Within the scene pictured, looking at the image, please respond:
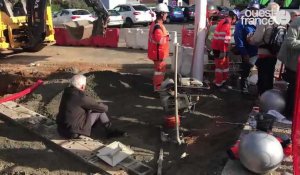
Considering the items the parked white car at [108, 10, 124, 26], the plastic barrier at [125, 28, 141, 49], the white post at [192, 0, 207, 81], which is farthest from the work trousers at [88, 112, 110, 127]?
the parked white car at [108, 10, 124, 26]

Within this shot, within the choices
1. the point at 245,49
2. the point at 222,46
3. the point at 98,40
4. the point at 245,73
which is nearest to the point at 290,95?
the point at 245,73

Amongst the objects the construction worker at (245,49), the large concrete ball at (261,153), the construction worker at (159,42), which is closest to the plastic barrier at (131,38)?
the construction worker at (159,42)

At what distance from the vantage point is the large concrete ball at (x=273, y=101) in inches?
259

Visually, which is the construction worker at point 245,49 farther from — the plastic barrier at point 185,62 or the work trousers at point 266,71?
the plastic barrier at point 185,62

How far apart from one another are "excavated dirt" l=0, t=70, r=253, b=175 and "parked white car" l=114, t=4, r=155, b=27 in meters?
19.0

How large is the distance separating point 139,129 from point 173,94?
1.17 meters

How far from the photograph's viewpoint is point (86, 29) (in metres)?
11.3

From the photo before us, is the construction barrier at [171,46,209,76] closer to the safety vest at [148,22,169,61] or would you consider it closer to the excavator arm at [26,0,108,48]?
the safety vest at [148,22,169,61]

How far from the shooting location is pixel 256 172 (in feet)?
15.9

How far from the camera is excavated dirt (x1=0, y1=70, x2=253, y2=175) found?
587 cm

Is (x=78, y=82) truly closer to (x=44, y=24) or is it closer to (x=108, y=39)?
(x=44, y=24)

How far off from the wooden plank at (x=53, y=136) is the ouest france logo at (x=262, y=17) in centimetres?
389

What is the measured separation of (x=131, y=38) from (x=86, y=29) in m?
6.22

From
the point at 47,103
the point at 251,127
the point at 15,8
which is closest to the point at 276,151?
the point at 251,127
